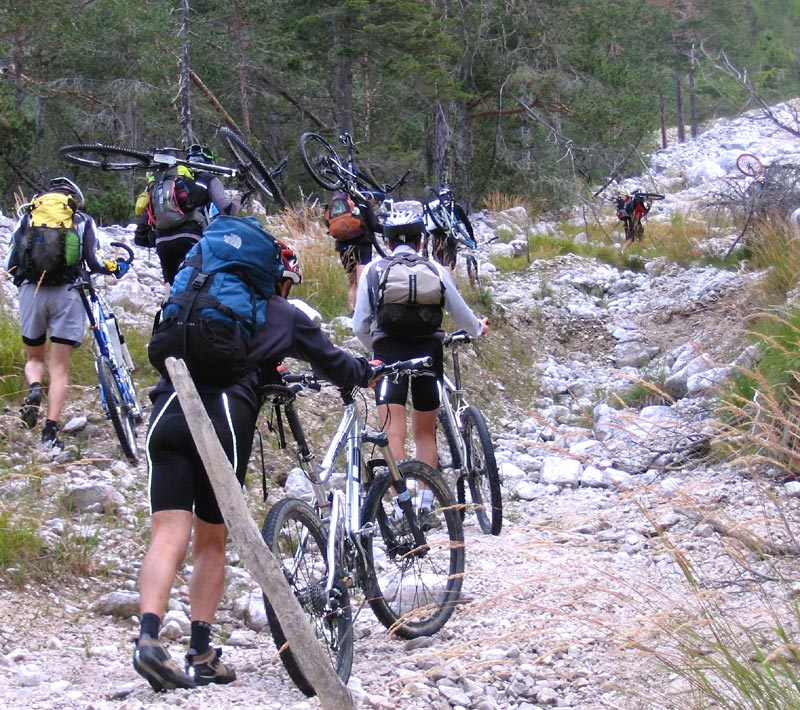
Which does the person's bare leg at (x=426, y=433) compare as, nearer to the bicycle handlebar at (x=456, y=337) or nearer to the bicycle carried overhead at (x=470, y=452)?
the bicycle carried overhead at (x=470, y=452)

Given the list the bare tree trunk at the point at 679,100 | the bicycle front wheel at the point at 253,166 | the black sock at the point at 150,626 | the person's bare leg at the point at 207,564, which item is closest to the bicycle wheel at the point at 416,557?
the person's bare leg at the point at 207,564

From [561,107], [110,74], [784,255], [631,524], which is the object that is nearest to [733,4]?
[561,107]

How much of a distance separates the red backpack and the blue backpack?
4.93 metres

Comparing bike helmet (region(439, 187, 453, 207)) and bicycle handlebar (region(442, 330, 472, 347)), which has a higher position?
bike helmet (region(439, 187, 453, 207))

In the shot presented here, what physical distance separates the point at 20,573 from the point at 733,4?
4965cm

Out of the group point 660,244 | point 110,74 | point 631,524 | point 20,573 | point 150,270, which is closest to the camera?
point 20,573

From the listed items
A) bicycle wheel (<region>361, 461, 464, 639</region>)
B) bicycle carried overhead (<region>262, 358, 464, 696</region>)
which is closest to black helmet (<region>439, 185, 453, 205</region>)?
bicycle carried overhead (<region>262, 358, 464, 696</region>)

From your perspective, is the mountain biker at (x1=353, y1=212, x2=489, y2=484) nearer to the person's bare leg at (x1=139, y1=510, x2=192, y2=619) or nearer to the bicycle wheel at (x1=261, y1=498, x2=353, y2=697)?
the bicycle wheel at (x1=261, y1=498, x2=353, y2=697)

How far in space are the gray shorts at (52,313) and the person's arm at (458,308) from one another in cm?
264

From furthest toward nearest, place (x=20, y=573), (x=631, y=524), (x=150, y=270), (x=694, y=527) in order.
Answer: (x=150, y=270)
(x=631, y=524)
(x=694, y=527)
(x=20, y=573)

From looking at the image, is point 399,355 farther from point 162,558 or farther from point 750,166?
point 750,166

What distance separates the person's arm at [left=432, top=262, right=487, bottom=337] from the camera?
205 inches

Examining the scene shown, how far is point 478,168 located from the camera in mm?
21547

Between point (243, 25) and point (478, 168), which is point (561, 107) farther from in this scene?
point (243, 25)
